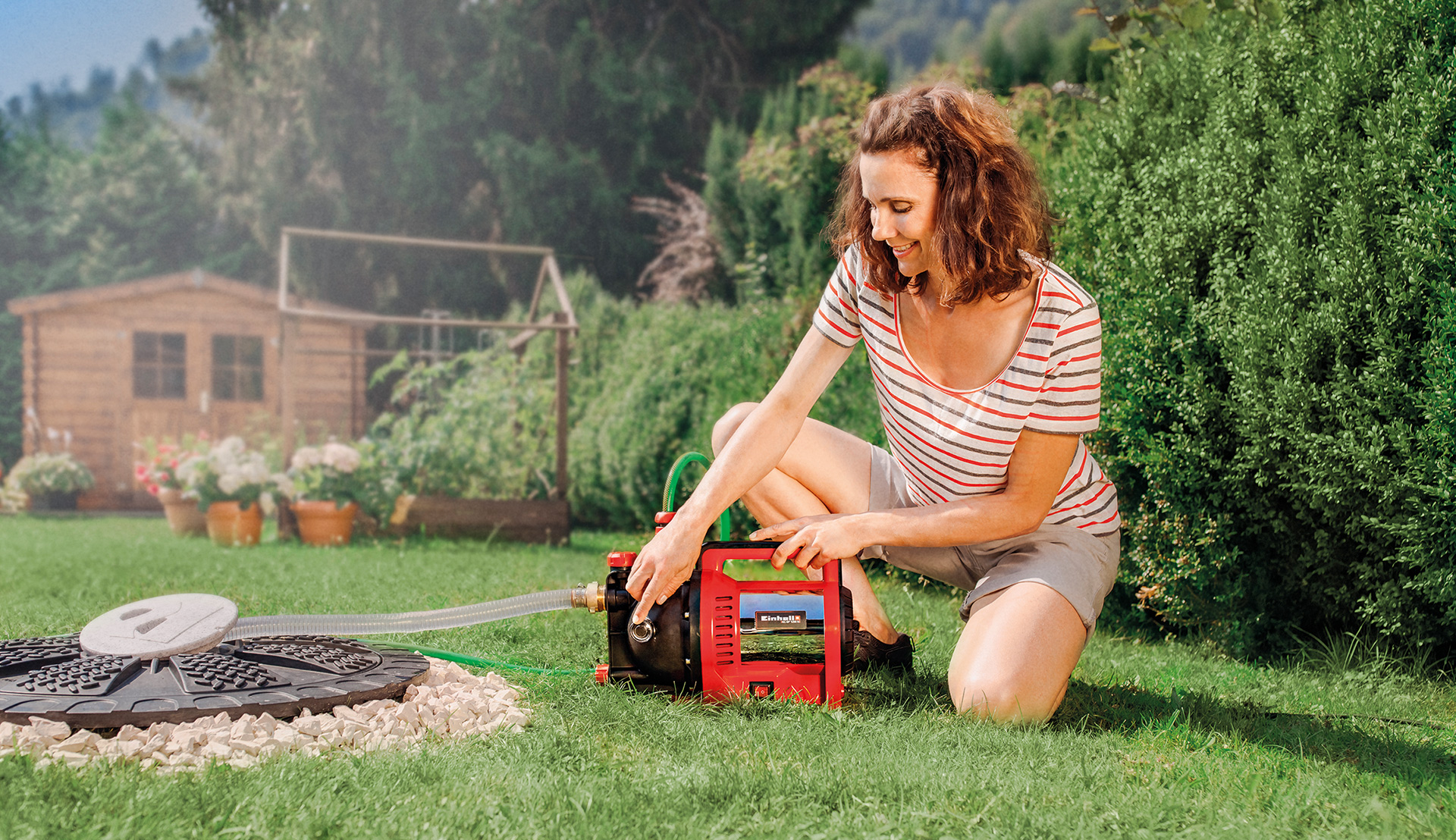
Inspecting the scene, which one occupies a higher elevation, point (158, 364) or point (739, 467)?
point (158, 364)

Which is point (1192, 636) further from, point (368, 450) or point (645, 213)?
point (645, 213)

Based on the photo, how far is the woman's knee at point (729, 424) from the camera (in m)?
2.49

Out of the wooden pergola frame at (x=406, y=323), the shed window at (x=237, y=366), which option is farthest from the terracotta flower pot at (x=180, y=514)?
the shed window at (x=237, y=366)

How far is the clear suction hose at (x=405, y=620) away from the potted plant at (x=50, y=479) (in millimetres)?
10241

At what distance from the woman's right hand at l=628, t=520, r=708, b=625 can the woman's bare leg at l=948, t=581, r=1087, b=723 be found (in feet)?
2.04

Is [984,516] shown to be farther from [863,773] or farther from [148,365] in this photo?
[148,365]

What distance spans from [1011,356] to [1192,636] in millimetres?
1694

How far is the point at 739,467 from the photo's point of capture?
2.22 m

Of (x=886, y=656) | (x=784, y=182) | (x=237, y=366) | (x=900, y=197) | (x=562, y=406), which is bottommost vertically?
(x=886, y=656)

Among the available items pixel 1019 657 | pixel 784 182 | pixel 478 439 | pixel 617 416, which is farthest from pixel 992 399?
pixel 784 182

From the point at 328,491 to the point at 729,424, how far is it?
4.43m

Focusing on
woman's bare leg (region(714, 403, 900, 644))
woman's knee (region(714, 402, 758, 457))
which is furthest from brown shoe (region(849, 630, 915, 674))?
woman's knee (region(714, 402, 758, 457))

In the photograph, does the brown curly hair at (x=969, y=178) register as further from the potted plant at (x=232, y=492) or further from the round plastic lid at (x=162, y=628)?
the potted plant at (x=232, y=492)

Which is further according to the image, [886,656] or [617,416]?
[617,416]
